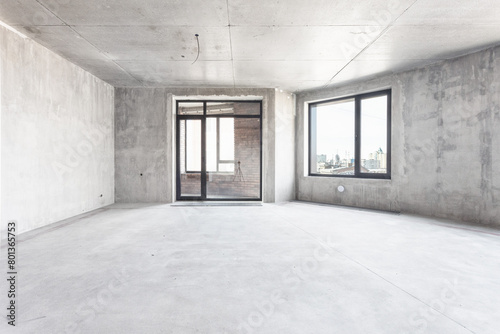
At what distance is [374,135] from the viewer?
199 inches

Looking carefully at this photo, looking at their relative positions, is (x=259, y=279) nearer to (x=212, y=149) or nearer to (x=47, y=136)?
(x=47, y=136)

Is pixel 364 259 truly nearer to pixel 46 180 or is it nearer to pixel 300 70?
pixel 300 70

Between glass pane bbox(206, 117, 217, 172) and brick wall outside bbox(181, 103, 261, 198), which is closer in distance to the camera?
brick wall outside bbox(181, 103, 261, 198)

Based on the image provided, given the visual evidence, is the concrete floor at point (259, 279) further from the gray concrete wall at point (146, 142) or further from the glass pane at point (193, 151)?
the glass pane at point (193, 151)

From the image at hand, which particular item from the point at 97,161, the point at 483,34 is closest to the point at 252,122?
the point at 97,161

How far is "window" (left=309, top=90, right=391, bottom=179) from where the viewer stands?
16.2 ft

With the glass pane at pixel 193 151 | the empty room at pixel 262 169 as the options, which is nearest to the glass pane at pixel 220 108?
the glass pane at pixel 193 151

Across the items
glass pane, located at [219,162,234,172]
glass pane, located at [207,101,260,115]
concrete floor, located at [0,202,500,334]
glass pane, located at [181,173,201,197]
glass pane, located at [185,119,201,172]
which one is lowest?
concrete floor, located at [0,202,500,334]

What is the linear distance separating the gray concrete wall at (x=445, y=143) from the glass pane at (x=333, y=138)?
1.81 ft

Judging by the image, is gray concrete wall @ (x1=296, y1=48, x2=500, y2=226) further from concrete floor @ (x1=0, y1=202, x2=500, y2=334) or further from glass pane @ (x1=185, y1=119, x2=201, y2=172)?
glass pane @ (x1=185, y1=119, x2=201, y2=172)

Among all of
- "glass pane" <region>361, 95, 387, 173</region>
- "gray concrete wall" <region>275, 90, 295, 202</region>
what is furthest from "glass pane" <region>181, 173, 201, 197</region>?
"glass pane" <region>361, 95, 387, 173</region>

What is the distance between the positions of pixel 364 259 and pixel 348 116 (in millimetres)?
4011

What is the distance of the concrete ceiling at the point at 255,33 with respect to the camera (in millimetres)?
2654

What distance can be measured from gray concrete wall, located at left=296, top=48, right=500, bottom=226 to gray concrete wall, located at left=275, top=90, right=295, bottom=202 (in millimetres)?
1556
